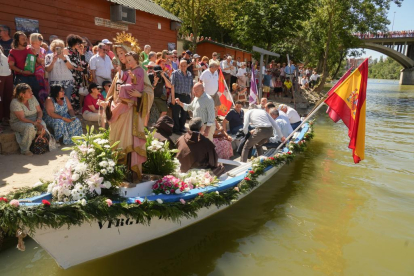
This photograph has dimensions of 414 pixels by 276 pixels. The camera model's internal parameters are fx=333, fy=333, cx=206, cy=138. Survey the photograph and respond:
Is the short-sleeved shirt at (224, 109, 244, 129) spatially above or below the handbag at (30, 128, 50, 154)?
above

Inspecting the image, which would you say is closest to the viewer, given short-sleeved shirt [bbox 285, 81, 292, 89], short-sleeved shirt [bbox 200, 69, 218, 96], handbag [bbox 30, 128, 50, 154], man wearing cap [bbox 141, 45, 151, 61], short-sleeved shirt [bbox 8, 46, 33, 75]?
handbag [bbox 30, 128, 50, 154]

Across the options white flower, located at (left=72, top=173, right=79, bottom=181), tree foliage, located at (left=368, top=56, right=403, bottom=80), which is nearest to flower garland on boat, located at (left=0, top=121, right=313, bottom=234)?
white flower, located at (left=72, top=173, right=79, bottom=181)

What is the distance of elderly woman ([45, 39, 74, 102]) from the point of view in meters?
6.92

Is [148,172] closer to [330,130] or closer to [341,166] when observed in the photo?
A: [341,166]

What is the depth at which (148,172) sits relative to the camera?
4.86 m

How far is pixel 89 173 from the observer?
3908mm

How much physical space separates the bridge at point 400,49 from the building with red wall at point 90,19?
167ft

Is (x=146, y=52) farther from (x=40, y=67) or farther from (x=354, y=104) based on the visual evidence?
(x=354, y=104)

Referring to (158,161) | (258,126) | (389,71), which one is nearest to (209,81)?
(258,126)

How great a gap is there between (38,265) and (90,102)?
4.10 meters

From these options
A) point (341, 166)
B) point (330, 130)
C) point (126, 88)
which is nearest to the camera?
point (126, 88)

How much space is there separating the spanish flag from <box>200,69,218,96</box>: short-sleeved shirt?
337 centimetres

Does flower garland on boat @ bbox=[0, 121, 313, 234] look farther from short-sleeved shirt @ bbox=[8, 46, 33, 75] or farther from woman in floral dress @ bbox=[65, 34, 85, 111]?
woman in floral dress @ bbox=[65, 34, 85, 111]

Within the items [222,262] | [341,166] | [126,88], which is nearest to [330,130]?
[341,166]
